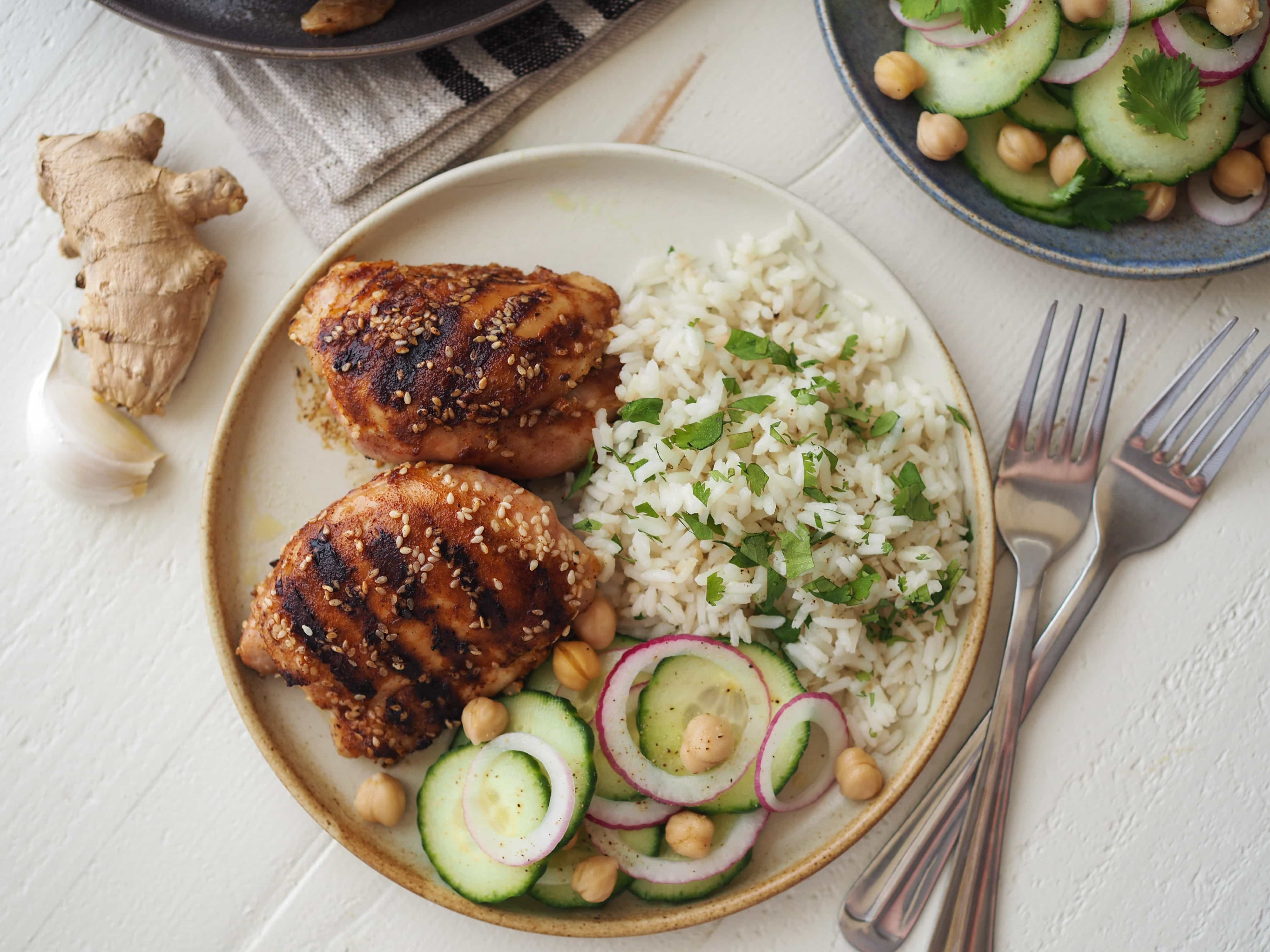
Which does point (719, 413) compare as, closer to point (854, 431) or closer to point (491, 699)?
point (854, 431)

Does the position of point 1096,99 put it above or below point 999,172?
above

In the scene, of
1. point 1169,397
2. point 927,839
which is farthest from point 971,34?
point 927,839

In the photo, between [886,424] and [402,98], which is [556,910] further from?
[402,98]

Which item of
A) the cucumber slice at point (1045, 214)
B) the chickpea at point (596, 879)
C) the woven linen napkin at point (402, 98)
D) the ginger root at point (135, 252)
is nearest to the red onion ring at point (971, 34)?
the cucumber slice at point (1045, 214)

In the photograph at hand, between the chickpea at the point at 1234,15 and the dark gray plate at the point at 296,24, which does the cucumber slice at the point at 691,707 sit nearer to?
the dark gray plate at the point at 296,24

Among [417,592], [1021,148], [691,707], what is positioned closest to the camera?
[417,592]

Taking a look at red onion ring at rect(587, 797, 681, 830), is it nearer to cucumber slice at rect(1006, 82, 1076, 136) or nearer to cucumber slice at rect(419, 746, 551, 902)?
cucumber slice at rect(419, 746, 551, 902)

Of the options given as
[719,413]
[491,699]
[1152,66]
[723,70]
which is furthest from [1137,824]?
[723,70]
